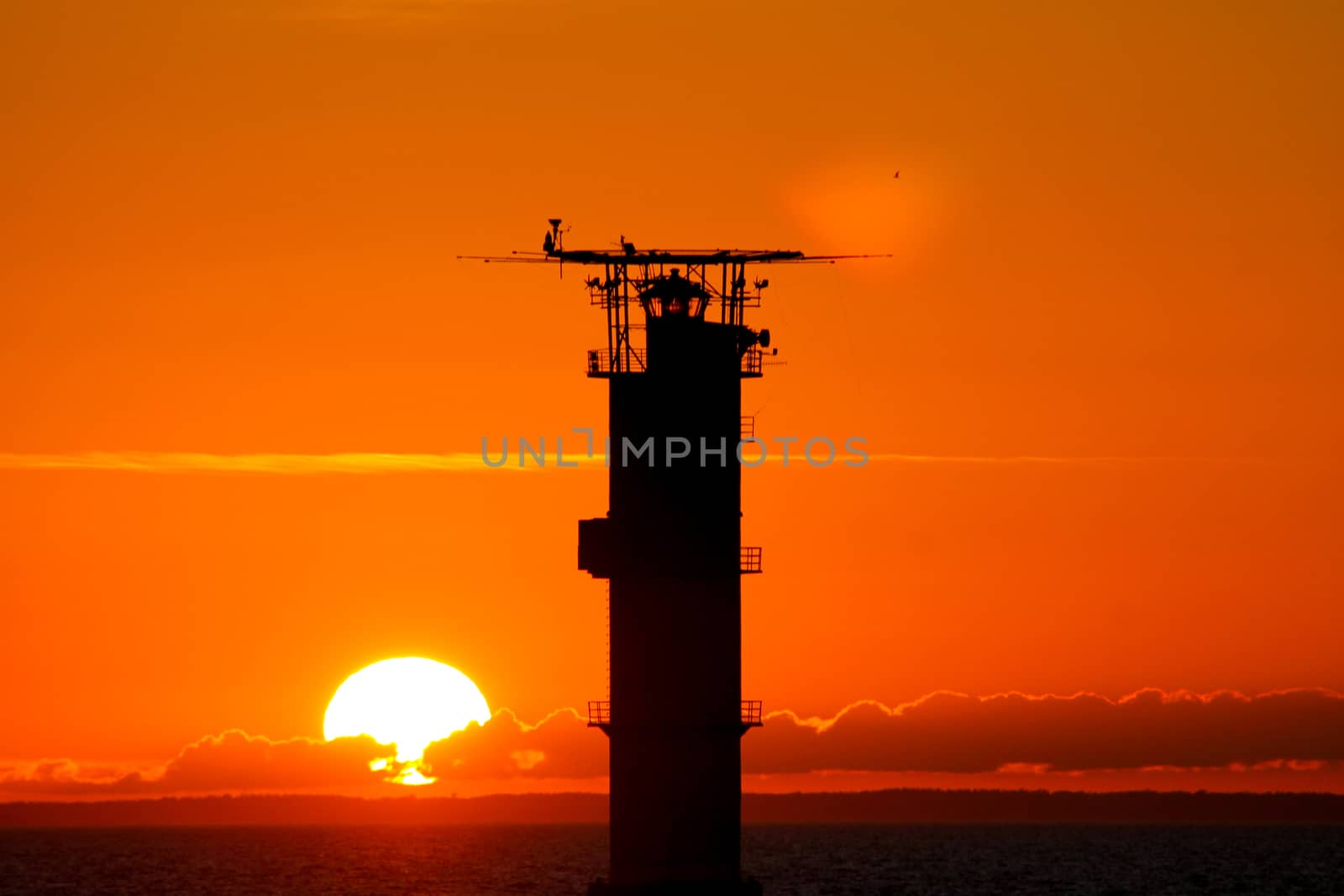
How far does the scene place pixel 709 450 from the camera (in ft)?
251

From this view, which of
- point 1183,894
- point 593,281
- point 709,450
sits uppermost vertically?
point 593,281

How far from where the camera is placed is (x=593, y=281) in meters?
78.1

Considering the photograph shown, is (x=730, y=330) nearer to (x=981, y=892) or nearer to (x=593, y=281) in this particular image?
(x=593, y=281)

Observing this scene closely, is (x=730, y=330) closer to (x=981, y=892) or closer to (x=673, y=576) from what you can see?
(x=673, y=576)

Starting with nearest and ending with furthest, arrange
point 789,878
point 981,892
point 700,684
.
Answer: point 700,684, point 981,892, point 789,878

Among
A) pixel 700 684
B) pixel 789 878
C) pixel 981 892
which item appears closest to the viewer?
pixel 700 684

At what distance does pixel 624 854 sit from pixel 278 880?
103m

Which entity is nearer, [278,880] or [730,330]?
[730,330]

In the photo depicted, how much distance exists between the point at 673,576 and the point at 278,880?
104537mm

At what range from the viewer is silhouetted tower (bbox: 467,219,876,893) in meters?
74.9

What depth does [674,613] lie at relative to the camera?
75.1 m

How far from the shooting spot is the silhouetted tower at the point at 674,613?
74.9 meters

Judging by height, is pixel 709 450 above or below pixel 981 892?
above

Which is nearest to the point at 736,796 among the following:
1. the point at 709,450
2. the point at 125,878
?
the point at 709,450
